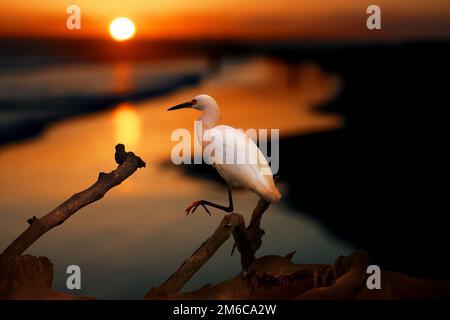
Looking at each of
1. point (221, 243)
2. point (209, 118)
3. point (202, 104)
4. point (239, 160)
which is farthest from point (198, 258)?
point (202, 104)

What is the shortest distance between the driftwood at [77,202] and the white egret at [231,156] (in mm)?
678

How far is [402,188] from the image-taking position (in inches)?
440

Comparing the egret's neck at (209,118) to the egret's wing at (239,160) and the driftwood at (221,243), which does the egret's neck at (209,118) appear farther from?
the driftwood at (221,243)

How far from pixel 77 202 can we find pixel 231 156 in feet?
4.86

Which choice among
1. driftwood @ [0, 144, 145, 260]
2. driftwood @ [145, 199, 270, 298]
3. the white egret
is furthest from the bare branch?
driftwood @ [0, 144, 145, 260]

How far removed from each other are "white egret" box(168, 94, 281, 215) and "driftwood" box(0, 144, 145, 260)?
2.22 ft

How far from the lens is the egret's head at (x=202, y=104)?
240 inches

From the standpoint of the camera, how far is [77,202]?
17.6 ft

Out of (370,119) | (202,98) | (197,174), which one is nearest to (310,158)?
(370,119)

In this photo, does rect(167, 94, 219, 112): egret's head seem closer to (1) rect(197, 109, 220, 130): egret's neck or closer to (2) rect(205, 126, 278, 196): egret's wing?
(1) rect(197, 109, 220, 130): egret's neck

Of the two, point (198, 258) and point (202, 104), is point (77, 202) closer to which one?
point (198, 258)

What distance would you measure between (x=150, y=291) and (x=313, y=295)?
1289mm

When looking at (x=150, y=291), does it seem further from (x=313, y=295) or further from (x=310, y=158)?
(x=310, y=158)

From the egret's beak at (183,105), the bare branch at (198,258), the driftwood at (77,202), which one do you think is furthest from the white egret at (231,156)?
the driftwood at (77,202)
